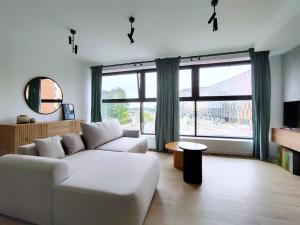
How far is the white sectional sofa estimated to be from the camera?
1.30 metres

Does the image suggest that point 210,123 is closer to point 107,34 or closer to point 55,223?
point 107,34

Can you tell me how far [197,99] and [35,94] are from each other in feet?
13.0

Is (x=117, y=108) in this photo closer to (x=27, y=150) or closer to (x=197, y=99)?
(x=197, y=99)

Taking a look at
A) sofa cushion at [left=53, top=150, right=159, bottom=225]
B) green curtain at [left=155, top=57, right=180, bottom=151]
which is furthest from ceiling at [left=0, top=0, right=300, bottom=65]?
sofa cushion at [left=53, top=150, right=159, bottom=225]

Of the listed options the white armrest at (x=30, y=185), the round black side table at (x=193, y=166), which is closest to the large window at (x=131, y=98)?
the round black side table at (x=193, y=166)

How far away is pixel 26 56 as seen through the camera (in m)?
3.52

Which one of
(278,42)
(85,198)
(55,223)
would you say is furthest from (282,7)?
(55,223)

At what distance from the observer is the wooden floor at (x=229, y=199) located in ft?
5.54

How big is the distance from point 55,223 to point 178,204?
129 cm

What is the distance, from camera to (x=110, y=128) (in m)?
3.44

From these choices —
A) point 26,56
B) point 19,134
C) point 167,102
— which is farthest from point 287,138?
point 26,56

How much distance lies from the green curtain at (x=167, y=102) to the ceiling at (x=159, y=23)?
54 cm

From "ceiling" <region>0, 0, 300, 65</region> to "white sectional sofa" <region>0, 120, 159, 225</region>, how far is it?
2.12m

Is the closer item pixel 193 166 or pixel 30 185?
pixel 30 185
